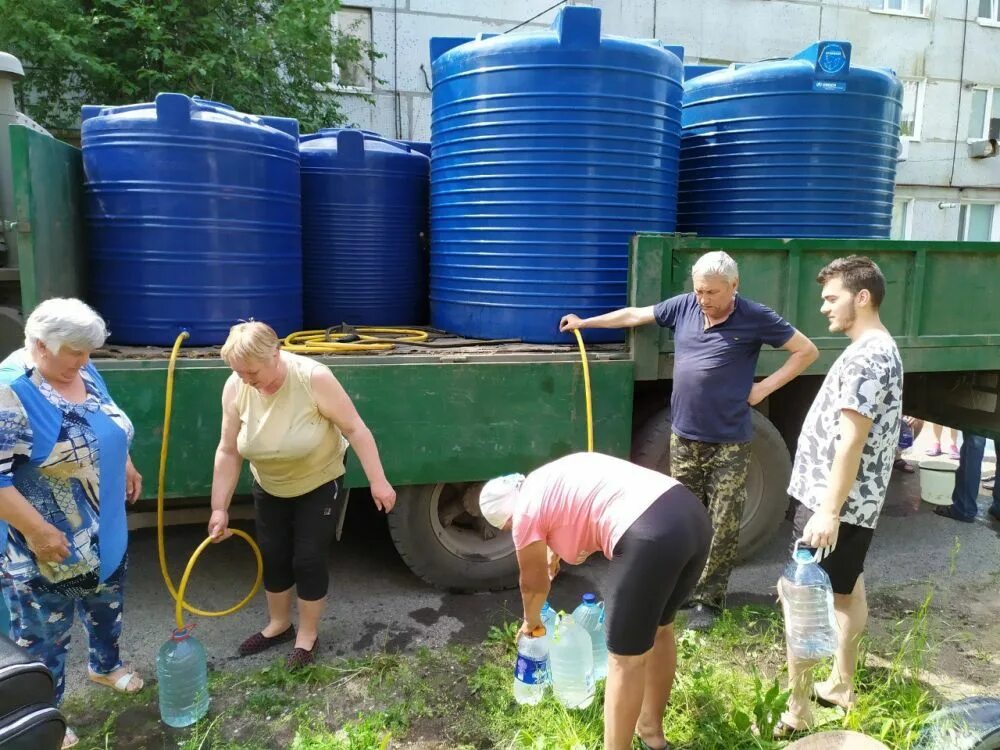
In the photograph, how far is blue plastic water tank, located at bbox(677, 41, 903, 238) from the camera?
4.00m

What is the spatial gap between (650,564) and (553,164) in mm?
2206

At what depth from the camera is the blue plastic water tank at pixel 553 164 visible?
3.51 metres

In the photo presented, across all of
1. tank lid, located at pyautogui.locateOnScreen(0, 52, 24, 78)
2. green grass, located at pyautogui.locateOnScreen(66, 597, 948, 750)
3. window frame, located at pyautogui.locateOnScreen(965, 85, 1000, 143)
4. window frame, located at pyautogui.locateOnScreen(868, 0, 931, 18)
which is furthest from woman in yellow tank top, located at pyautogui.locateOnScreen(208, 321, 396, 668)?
window frame, located at pyautogui.locateOnScreen(965, 85, 1000, 143)

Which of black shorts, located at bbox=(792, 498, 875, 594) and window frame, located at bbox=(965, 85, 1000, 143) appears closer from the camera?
black shorts, located at bbox=(792, 498, 875, 594)

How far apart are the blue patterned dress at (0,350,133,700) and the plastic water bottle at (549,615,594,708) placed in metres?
1.62

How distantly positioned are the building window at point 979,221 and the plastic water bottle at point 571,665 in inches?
595

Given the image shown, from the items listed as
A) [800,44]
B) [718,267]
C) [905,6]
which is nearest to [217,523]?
[718,267]

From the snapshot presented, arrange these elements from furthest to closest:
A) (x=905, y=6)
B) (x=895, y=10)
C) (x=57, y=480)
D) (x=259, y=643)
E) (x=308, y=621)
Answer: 1. (x=905, y=6)
2. (x=895, y=10)
3. (x=259, y=643)
4. (x=308, y=621)
5. (x=57, y=480)

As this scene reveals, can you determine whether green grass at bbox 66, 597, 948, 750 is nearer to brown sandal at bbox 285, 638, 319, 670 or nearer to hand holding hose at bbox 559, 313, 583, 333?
brown sandal at bbox 285, 638, 319, 670

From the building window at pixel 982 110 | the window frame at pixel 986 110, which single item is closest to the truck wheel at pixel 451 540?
the window frame at pixel 986 110

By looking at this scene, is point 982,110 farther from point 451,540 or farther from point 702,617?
point 451,540

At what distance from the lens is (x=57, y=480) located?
2307 millimetres

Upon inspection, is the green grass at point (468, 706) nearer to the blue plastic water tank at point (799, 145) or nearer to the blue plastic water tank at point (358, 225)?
the blue plastic water tank at point (358, 225)

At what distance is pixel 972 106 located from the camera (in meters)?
14.4
